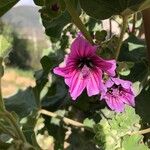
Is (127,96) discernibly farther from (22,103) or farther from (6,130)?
(22,103)

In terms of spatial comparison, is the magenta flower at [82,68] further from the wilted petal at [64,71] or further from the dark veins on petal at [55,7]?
the dark veins on petal at [55,7]

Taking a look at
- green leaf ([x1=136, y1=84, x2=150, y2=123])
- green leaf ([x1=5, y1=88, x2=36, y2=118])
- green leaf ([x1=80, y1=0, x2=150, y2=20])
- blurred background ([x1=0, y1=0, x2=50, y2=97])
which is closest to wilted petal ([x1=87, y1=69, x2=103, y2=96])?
green leaf ([x1=80, y1=0, x2=150, y2=20])

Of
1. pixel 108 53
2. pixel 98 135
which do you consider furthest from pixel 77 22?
pixel 98 135

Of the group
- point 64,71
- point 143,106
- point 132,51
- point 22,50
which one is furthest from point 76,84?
point 22,50

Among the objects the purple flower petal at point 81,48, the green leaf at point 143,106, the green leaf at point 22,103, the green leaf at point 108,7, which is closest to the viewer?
the purple flower petal at point 81,48

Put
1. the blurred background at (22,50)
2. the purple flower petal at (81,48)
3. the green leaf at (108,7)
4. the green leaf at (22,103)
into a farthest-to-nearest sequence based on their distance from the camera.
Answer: the blurred background at (22,50), the green leaf at (22,103), the green leaf at (108,7), the purple flower petal at (81,48)

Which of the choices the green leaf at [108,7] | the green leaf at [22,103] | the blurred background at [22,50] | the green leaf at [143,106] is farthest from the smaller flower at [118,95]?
the blurred background at [22,50]
